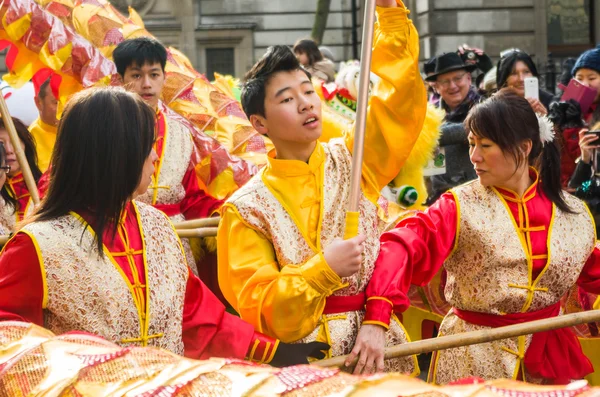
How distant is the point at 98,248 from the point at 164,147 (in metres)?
2.62

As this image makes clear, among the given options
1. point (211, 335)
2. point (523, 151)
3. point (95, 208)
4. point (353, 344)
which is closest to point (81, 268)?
point (95, 208)

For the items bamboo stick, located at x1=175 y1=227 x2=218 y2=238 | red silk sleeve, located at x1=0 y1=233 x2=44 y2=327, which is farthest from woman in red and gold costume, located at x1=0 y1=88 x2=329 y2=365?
bamboo stick, located at x1=175 y1=227 x2=218 y2=238

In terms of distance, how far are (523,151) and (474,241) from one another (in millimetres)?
346

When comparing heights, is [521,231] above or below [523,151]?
below

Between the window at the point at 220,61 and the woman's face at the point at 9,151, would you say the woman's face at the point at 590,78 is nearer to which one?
the woman's face at the point at 9,151

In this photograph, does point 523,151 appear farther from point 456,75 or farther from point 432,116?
point 456,75

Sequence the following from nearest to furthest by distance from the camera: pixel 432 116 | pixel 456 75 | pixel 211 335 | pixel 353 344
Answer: pixel 211 335
pixel 353 344
pixel 432 116
pixel 456 75

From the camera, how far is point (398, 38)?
9.75 feet

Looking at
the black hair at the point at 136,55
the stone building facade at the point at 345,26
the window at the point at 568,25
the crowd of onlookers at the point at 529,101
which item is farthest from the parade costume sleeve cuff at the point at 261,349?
the window at the point at 568,25

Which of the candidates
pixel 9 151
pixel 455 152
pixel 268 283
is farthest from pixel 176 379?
pixel 455 152

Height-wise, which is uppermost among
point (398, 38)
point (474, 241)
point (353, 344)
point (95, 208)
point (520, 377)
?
point (398, 38)

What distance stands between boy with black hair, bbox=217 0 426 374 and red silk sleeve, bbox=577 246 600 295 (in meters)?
0.74

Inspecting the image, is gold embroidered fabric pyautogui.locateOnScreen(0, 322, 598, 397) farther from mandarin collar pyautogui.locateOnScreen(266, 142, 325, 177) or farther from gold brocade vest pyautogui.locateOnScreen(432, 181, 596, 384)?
gold brocade vest pyautogui.locateOnScreen(432, 181, 596, 384)

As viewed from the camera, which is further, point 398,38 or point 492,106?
point 492,106
